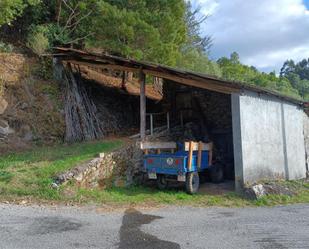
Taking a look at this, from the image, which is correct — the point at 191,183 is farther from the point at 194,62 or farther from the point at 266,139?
the point at 194,62

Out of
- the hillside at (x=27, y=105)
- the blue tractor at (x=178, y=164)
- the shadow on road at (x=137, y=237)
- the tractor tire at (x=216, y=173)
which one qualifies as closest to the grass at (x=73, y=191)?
the blue tractor at (x=178, y=164)

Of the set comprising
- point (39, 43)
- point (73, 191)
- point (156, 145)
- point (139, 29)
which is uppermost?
point (139, 29)

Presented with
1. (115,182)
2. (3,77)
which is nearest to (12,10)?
(3,77)

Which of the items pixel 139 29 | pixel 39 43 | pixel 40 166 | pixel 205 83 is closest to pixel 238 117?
pixel 205 83

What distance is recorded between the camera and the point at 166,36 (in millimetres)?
17984

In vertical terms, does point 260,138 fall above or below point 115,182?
above

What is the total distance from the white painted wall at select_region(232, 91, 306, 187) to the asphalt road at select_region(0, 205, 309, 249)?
269 centimetres

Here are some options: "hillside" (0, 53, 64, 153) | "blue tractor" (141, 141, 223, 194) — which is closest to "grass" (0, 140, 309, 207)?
"blue tractor" (141, 141, 223, 194)

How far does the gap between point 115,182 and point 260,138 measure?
509 cm

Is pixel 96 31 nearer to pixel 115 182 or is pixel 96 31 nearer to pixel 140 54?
pixel 140 54

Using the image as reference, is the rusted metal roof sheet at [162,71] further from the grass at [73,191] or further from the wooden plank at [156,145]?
the grass at [73,191]

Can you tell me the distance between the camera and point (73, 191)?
10.2 metres

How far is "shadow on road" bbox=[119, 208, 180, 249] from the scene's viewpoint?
6379 millimetres

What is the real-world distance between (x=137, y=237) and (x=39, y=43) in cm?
1227
